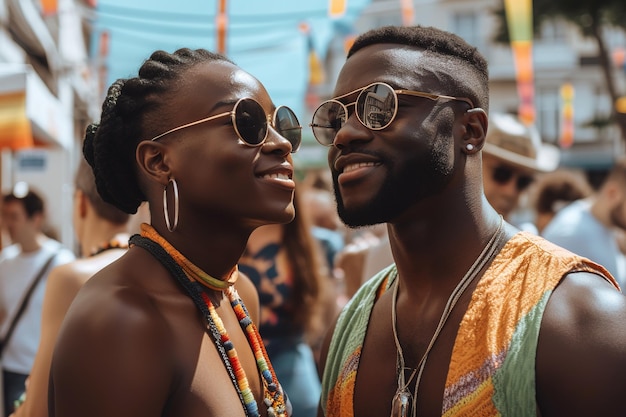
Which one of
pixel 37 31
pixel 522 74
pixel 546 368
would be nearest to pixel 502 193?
pixel 546 368

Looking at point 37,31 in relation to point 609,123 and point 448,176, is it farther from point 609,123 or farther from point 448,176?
point 609,123

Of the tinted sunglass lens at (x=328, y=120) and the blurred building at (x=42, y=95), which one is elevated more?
the tinted sunglass lens at (x=328, y=120)

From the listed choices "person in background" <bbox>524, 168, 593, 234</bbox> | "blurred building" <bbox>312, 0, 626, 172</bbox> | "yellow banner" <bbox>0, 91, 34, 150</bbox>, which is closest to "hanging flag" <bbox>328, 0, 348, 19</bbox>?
"person in background" <bbox>524, 168, 593, 234</bbox>

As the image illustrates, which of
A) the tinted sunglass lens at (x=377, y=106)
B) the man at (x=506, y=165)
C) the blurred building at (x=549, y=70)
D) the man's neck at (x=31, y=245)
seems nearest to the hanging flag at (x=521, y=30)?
the man at (x=506, y=165)

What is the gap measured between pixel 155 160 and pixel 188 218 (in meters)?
0.18

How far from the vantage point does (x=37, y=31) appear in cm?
1218

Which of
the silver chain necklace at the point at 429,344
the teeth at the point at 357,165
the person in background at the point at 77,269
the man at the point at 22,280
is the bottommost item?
the man at the point at 22,280

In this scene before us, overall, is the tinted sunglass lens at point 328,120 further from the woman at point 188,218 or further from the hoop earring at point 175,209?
the hoop earring at point 175,209

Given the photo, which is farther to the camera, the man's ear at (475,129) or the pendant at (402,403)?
the man's ear at (475,129)

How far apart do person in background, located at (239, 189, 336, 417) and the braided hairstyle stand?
190 centimetres

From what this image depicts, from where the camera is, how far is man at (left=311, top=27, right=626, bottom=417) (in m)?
1.85

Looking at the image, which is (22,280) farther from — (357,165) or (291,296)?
(357,165)

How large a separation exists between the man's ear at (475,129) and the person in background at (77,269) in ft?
4.57

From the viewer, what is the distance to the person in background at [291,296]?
12.7ft
